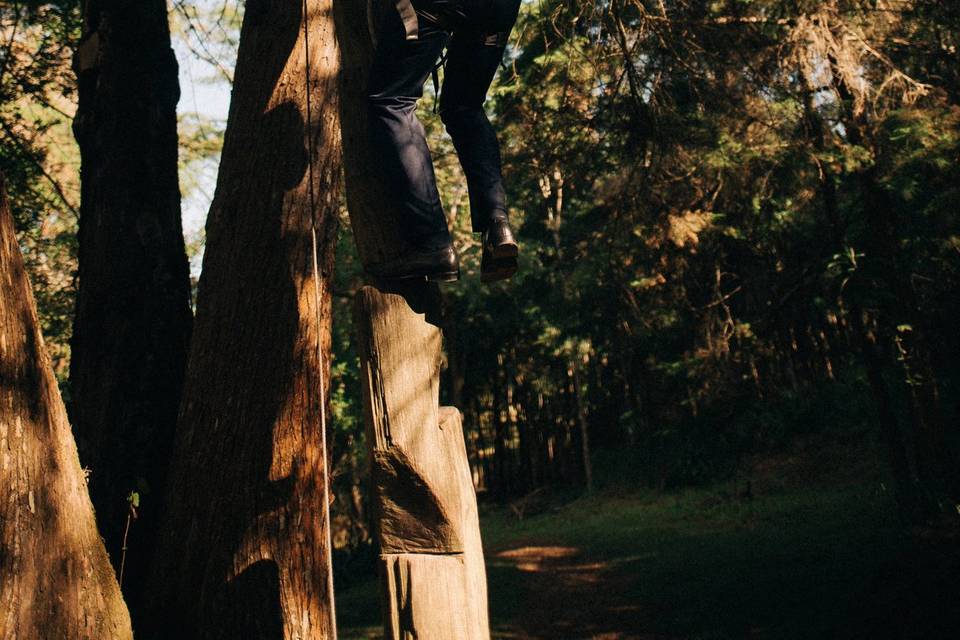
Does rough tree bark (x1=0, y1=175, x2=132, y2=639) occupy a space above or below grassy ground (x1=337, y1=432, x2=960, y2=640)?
above

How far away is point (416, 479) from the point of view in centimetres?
217

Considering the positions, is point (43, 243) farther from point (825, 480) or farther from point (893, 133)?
point (825, 480)

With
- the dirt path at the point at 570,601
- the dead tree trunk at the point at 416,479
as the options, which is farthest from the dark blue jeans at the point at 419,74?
the dirt path at the point at 570,601

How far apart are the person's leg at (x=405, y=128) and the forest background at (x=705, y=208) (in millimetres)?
1896

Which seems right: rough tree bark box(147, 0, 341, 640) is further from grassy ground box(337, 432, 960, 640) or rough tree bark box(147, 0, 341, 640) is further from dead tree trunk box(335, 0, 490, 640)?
grassy ground box(337, 432, 960, 640)

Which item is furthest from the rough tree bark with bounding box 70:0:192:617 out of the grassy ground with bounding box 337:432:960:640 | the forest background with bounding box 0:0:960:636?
the grassy ground with bounding box 337:432:960:640

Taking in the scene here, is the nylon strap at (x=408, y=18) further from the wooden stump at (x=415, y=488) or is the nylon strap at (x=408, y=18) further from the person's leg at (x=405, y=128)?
the wooden stump at (x=415, y=488)

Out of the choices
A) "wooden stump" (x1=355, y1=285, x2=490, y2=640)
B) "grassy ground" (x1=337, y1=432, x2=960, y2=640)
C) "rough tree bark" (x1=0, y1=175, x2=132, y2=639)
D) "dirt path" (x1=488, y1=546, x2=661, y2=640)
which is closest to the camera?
"wooden stump" (x1=355, y1=285, x2=490, y2=640)

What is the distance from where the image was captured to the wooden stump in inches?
83.2

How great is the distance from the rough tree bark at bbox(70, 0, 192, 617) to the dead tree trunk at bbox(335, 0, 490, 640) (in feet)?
5.44

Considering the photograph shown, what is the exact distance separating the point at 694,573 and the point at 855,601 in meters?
2.74

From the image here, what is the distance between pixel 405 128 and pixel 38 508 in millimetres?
1580

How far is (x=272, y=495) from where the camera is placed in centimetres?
294

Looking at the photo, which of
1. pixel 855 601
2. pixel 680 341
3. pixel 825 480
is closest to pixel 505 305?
pixel 680 341
